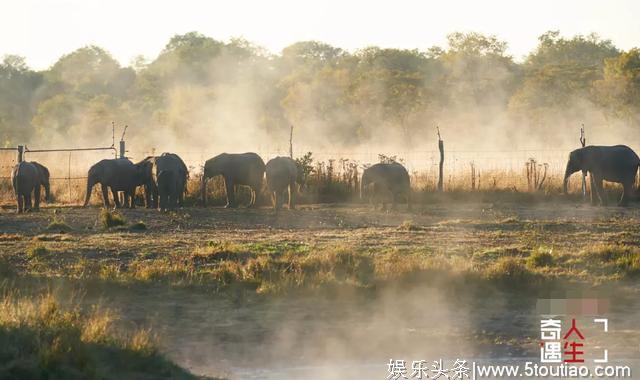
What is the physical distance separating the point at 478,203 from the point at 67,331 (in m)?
19.7

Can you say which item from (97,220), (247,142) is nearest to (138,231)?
(97,220)

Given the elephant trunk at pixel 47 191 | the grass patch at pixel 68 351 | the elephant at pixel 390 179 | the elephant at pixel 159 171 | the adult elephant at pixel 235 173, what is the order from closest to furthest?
the grass patch at pixel 68 351, the elephant at pixel 390 179, the elephant at pixel 159 171, the adult elephant at pixel 235 173, the elephant trunk at pixel 47 191

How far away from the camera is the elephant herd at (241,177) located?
1072 inches

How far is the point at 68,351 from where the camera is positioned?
968cm

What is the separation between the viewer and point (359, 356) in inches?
453

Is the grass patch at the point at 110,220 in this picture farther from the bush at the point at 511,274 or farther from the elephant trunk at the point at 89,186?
the bush at the point at 511,274

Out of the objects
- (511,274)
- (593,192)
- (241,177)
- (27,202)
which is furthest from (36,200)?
(511,274)

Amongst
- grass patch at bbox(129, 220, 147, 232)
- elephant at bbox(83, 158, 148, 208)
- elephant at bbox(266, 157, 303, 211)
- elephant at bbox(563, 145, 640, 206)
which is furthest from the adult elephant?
elephant at bbox(563, 145, 640, 206)

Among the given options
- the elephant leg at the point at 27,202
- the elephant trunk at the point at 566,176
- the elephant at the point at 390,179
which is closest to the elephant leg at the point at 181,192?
the elephant leg at the point at 27,202

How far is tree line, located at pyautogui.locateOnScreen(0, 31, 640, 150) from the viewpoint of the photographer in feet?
222

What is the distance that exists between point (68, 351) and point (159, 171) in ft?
59.1

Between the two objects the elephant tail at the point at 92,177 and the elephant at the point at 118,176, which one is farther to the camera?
the elephant tail at the point at 92,177

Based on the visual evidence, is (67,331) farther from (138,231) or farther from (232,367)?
(138,231)

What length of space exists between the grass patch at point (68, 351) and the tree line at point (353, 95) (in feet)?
168
